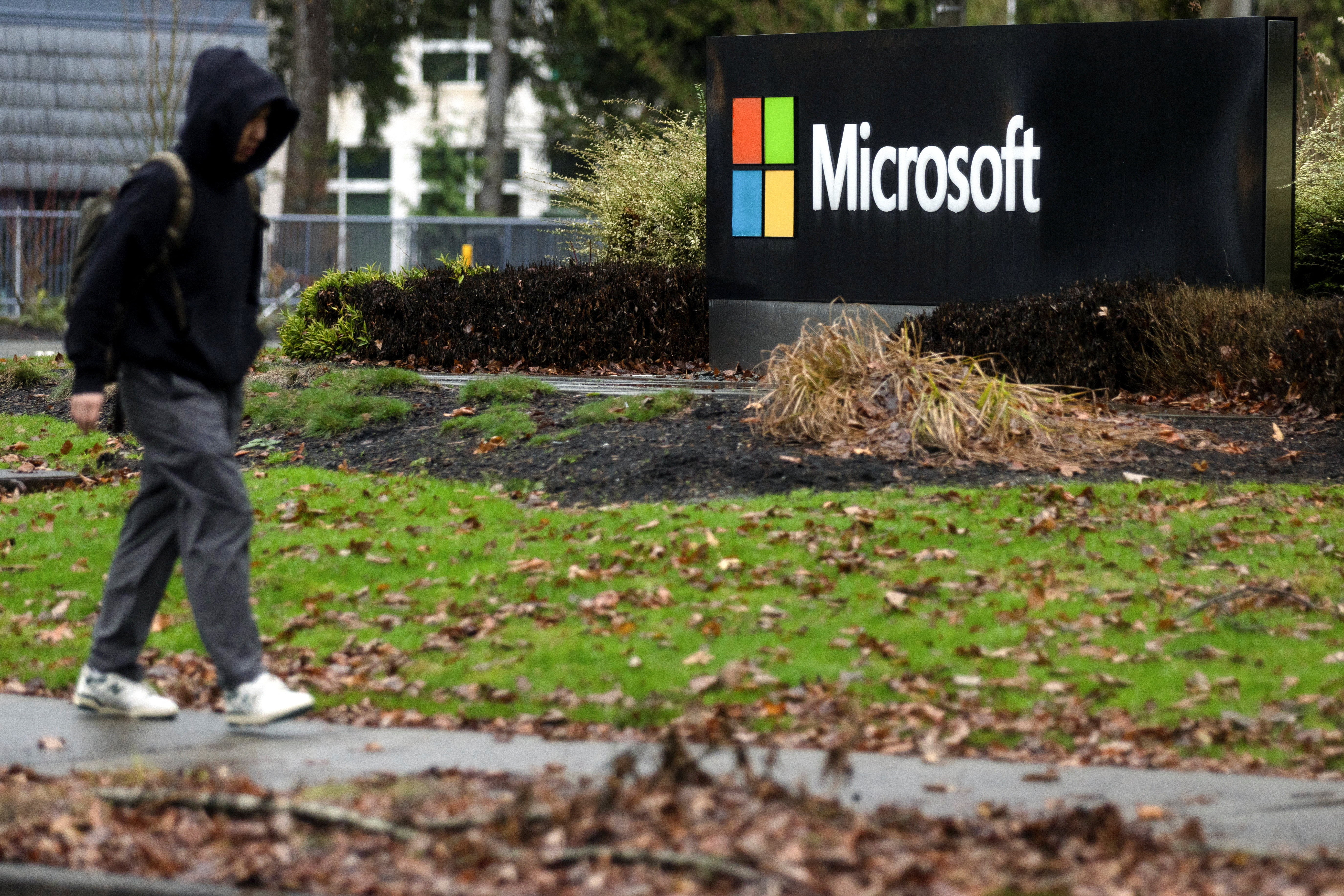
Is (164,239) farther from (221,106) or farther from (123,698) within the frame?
(123,698)

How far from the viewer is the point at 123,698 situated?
5.21 m

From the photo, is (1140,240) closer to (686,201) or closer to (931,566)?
(686,201)

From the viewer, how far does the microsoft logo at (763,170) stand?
1409 cm

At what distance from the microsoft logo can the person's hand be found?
983cm

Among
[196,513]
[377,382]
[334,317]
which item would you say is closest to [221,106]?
[196,513]

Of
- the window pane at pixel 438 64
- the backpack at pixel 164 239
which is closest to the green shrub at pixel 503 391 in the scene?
the backpack at pixel 164 239

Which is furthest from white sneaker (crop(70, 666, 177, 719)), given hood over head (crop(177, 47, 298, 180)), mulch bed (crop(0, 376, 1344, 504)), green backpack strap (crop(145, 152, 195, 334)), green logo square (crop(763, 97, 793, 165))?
green logo square (crop(763, 97, 793, 165))

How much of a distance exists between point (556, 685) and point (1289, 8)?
104 feet

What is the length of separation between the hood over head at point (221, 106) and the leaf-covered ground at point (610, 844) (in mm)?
2064

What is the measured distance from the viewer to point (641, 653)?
5.86m

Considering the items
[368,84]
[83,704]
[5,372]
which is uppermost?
[368,84]

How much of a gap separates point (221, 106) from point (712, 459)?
15.5ft

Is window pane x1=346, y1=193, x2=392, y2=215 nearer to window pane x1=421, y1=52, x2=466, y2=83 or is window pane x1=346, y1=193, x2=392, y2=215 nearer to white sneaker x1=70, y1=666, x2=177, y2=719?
window pane x1=421, y1=52, x2=466, y2=83

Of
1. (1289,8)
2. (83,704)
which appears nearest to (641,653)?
(83,704)
